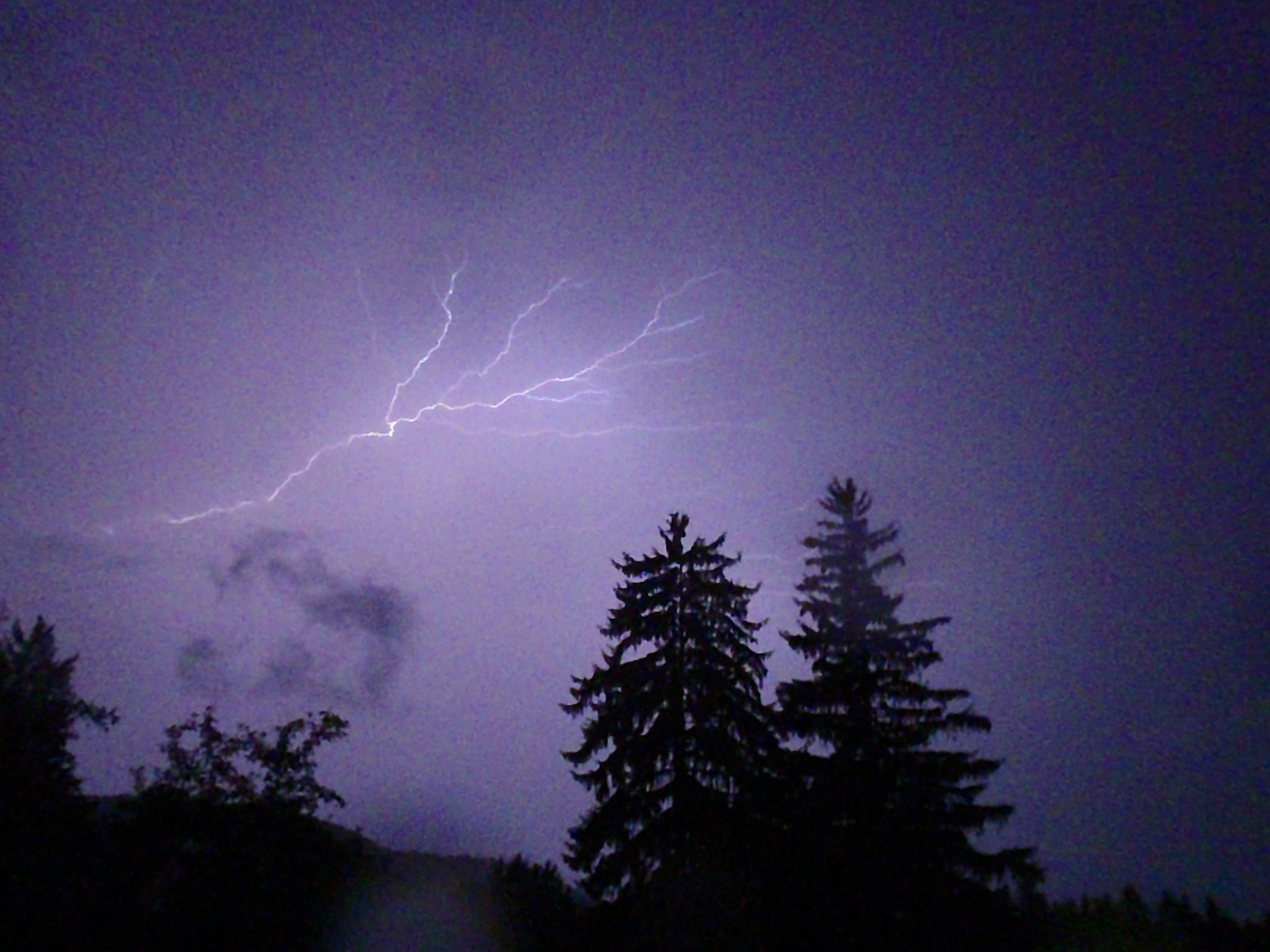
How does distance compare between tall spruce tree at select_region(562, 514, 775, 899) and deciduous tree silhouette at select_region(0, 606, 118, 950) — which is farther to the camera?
tall spruce tree at select_region(562, 514, 775, 899)

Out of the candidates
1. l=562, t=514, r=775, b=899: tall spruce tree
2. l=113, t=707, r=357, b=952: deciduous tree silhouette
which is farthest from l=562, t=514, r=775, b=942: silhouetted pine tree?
l=113, t=707, r=357, b=952: deciduous tree silhouette

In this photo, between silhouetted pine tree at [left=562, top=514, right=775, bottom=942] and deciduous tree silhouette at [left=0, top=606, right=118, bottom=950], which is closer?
deciduous tree silhouette at [left=0, top=606, right=118, bottom=950]

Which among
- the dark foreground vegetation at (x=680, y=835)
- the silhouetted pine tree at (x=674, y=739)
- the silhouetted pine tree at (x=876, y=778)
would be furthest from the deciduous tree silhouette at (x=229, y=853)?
the silhouetted pine tree at (x=876, y=778)

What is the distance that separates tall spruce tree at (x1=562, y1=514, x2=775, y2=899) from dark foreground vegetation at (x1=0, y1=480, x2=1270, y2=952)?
1.9 inches

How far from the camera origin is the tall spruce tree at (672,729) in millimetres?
13414

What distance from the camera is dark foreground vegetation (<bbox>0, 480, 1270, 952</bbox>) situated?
35.5 ft

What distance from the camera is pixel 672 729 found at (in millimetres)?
14000

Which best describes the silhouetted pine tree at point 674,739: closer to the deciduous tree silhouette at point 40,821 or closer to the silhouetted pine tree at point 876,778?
the silhouetted pine tree at point 876,778

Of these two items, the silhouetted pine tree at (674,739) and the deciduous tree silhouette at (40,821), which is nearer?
the deciduous tree silhouette at (40,821)

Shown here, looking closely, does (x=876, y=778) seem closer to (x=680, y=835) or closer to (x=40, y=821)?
(x=680, y=835)

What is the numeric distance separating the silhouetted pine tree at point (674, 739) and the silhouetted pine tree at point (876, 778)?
4.02ft

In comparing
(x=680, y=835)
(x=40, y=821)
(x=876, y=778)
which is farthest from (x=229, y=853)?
(x=876, y=778)

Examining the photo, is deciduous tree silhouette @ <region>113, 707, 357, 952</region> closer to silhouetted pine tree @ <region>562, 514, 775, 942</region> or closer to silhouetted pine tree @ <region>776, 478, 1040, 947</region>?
silhouetted pine tree @ <region>562, 514, 775, 942</region>

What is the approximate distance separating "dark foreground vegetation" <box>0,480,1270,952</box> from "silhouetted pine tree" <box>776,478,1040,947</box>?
0.04m
